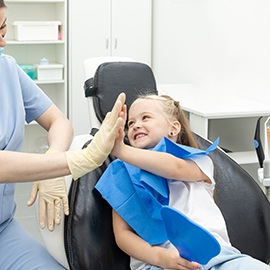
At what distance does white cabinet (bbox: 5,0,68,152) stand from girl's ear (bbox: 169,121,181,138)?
2576 millimetres

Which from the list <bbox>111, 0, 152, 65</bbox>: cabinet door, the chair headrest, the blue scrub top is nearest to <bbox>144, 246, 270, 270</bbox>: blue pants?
the blue scrub top

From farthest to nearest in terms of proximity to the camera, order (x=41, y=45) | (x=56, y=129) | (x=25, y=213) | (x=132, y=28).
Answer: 1. (x=41, y=45)
2. (x=132, y=28)
3. (x=25, y=213)
4. (x=56, y=129)

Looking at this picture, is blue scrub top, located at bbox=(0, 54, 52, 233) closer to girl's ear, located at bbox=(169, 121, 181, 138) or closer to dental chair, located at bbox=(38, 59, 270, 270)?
dental chair, located at bbox=(38, 59, 270, 270)

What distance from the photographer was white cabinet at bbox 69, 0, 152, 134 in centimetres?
424

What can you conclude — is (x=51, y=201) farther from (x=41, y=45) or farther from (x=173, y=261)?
(x=41, y=45)

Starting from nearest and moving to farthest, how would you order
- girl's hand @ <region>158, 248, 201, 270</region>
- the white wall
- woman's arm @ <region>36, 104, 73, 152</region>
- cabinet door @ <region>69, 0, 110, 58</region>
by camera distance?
1. girl's hand @ <region>158, 248, 201, 270</region>
2. woman's arm @ <region>36, 104, 73, 152</region>
3. the white wall
4. cabinet door @ <region>69, 0, 110, 58</region>

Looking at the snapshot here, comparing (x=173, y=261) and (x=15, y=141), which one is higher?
(x=15, y=141)

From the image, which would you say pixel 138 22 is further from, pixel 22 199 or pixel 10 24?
pixel 22 199

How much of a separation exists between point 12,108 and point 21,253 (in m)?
0.46

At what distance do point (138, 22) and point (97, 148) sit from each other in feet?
9.82

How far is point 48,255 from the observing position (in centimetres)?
174

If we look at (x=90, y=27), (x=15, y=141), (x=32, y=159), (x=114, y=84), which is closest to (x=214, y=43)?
(x=90, y=27)

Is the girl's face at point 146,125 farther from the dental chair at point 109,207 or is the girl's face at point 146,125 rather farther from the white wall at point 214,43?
the white wall at point 214,43

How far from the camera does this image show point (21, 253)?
5.66ft
